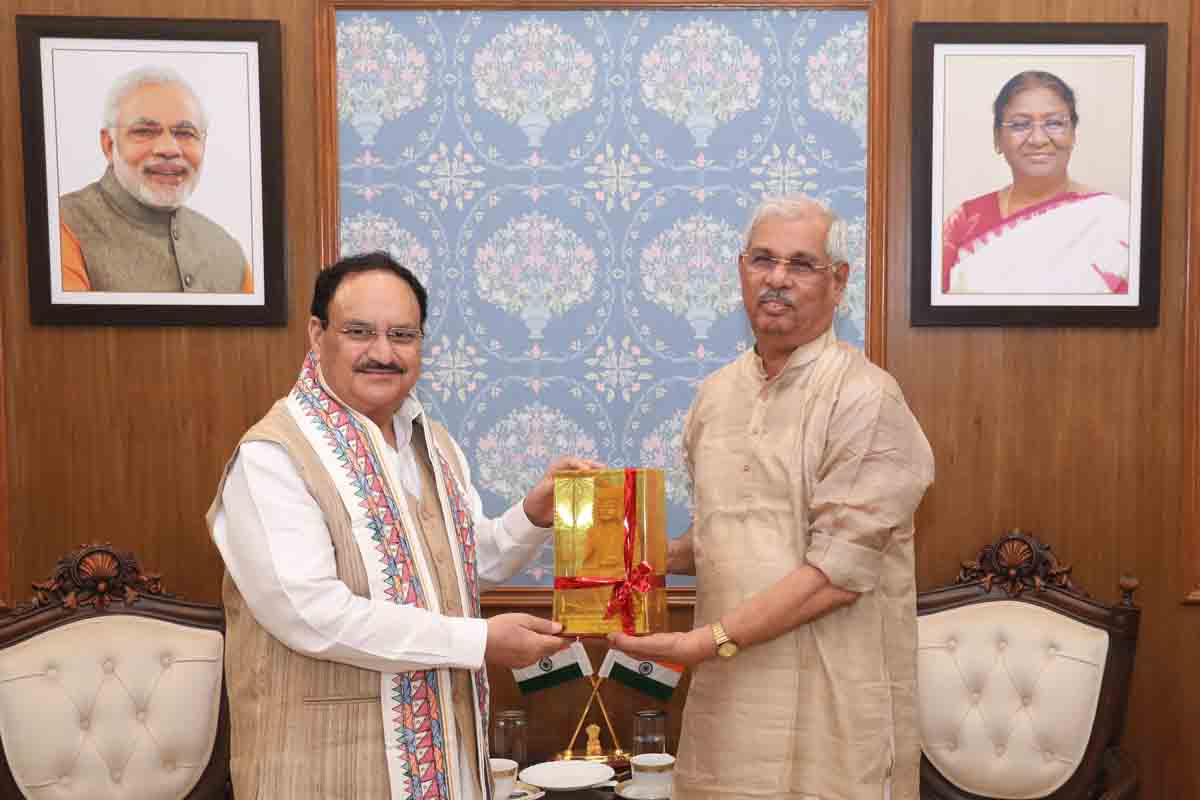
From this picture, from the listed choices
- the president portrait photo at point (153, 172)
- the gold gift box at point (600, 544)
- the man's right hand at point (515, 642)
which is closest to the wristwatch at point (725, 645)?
the gold gift box at point (600, 544)

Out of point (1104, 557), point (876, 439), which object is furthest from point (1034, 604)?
point (876, 439)

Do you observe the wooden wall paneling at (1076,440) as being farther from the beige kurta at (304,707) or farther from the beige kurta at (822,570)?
the beige kurta at (304,707)

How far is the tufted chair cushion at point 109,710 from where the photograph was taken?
276 cm

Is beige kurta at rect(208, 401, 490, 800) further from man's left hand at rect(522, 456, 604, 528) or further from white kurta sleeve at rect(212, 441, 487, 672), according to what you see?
man's left hand at rect(522, 456, 604, 528)

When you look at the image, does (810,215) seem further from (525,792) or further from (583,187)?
(525,792)

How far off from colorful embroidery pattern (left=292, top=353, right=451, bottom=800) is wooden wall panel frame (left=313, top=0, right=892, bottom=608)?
1.26m

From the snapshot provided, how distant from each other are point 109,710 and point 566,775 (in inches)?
44.8

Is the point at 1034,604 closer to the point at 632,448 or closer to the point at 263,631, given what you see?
the point at 632,448

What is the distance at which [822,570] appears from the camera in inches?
81.2

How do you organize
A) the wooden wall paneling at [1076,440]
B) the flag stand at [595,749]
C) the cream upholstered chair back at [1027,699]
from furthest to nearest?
the wooden wall paneling at [1076,440]
the flag stand at [595,749]
the cream upholstered chair back at [1027,699]

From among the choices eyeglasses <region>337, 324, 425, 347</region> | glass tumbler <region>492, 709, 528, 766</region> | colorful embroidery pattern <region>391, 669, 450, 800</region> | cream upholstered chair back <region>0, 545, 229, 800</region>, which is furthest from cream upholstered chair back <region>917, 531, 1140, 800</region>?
cream upholstered chair back <region>0, 545, 229, 800</region>

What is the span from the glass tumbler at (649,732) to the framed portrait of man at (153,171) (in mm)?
1483

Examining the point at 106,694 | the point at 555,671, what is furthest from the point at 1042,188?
the point at 106,694

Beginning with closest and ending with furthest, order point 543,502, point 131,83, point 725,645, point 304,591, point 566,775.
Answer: point 304,591 < point 725,645 < point 543,502 < point 566,775 < point 131,83
